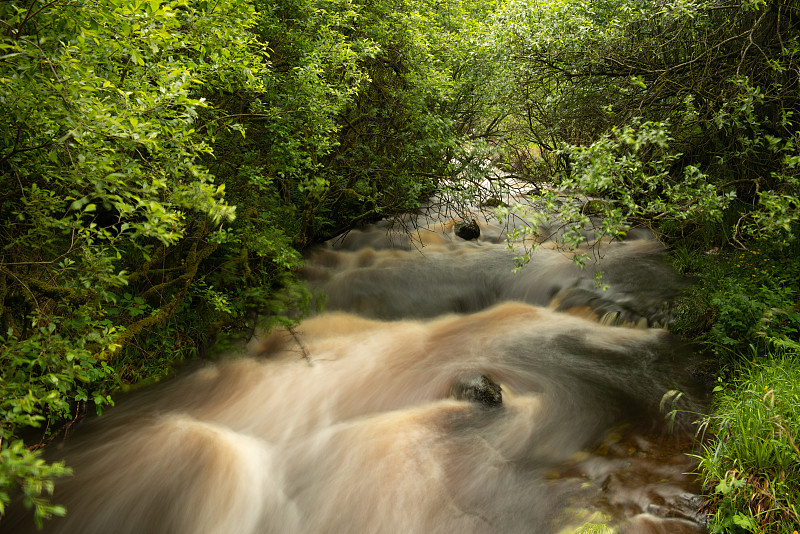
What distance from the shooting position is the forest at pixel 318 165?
3102 millimetres

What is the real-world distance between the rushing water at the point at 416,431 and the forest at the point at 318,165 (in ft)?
1.55

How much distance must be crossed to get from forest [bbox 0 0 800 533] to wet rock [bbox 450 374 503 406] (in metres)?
2.04

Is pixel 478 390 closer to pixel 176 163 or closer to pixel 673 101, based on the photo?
pixel 176 163

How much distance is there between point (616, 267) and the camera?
9297 millimetres

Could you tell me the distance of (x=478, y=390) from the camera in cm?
577

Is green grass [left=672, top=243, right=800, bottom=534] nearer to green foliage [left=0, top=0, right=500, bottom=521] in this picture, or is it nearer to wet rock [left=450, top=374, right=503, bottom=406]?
wet rock [left=450, top=374, right=503, bottom=406]

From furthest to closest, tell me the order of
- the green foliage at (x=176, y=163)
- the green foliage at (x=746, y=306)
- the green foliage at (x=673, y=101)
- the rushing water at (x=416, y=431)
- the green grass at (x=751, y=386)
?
1. the green foliage at (x=746, y=306)
2. the green foliage at (x=673, y=101)
3. the rushing water at (x=416, y=431)
4. the green grass at (x=751, y=386)
5. the green foliage at (x=176, y=163)

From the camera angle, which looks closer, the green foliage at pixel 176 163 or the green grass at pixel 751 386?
the green foliage at pixel 176 163

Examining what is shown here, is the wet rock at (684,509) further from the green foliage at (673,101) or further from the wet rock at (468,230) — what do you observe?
the wet rock at (468,230)

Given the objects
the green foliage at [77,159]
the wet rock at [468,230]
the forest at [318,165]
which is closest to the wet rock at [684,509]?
the forest at [318,165]

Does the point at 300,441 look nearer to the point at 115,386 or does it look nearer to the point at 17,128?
the point at 115,386

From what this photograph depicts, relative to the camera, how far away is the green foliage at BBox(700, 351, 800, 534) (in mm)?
3298

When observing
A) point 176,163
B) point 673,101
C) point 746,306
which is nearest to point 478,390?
point 746,306

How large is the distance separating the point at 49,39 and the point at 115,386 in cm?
424
